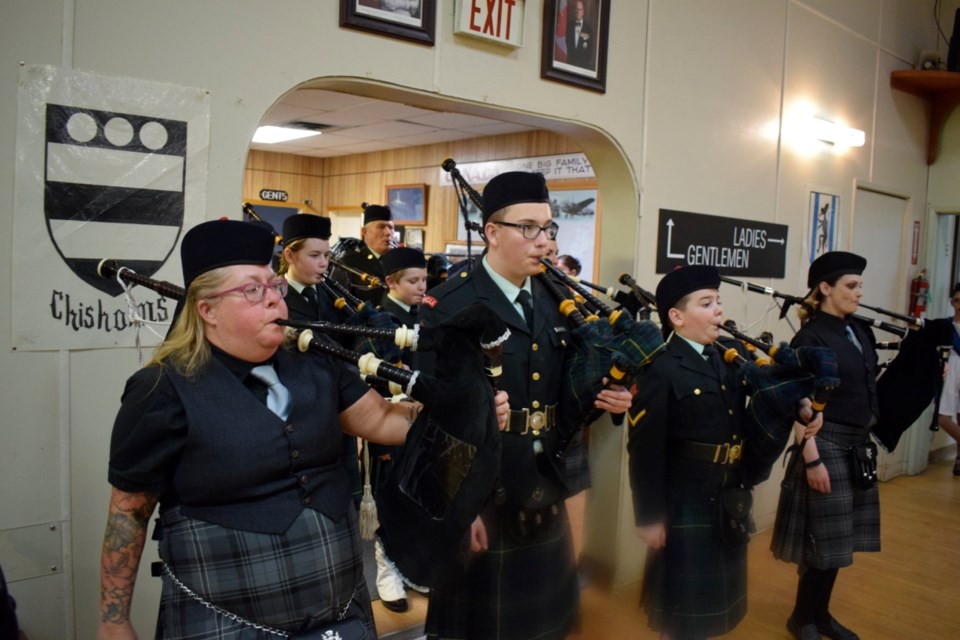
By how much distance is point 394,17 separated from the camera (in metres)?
2.41

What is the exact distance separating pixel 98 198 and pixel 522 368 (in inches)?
47.0

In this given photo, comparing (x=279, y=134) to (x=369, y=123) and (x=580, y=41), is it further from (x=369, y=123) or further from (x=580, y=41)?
(x=580, y=41)

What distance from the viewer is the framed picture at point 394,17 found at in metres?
2.31

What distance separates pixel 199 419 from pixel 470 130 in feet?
19.6

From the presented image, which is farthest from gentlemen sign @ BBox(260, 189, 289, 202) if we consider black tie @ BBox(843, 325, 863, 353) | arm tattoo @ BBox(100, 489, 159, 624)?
arm tattoo @ BBox(100, 489, 159, 624)

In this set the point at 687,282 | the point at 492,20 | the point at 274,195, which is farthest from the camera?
the point at 274,195

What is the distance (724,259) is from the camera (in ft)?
12.4

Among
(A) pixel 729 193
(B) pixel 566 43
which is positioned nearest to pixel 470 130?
(A) pixel 729 193

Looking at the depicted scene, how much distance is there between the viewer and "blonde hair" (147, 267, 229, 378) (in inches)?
51.9

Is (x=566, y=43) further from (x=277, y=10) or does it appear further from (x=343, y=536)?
(x=343, y=536)

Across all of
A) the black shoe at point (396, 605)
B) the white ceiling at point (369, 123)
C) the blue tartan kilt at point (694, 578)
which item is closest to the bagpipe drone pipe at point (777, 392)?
the blue tartan kilt at point (694, 578)

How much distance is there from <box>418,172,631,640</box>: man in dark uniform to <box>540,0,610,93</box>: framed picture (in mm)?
1138

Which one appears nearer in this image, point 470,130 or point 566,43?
point 566,43

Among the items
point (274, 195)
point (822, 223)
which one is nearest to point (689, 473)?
point (822, 223)
